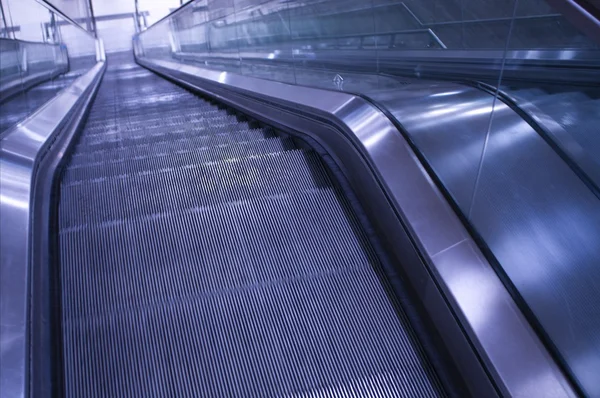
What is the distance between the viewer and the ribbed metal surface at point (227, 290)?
169 cm

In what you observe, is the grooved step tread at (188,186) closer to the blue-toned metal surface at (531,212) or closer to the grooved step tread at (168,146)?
the grooved step tread at (168,146)

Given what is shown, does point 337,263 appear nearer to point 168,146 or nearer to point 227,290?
point 227,290

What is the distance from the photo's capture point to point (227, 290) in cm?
197

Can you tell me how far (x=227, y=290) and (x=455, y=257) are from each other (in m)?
0.89

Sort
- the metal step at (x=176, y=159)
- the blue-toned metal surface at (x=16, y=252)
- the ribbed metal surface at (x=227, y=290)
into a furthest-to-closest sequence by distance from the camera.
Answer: the metal step at (x=176, y=159)
the ribbed metal surface at (x=227, y=290)
the blue-toned metal surface at (x=16, y=252)

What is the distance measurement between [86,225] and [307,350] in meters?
1.15

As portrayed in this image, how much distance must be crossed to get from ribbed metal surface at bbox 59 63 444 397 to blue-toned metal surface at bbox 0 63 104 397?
0.20 metres

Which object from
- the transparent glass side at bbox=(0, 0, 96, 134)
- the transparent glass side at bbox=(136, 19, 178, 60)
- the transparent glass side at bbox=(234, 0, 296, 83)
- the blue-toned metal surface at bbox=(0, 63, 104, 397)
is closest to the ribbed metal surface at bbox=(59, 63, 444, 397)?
the blue-toned metal surface at bbox=(0, 63, 104, 397)

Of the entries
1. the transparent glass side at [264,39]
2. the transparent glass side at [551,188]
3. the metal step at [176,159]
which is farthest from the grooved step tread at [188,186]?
the transparent glass side at [264,39]

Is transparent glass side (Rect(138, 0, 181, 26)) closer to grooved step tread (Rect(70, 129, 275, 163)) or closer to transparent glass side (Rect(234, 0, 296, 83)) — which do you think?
transparent glass side (Rect(234, 0, 296, 83))

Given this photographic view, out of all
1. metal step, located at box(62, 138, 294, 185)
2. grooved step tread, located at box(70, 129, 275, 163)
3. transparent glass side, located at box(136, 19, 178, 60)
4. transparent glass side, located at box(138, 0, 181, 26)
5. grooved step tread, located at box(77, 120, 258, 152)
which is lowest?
metal step, located at box(62, 138, 294, 185)

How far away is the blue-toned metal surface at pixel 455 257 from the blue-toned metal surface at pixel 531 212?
2.3 inches

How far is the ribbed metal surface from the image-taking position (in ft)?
5.54

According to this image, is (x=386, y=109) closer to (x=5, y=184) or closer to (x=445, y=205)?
(x=445, y=205)
